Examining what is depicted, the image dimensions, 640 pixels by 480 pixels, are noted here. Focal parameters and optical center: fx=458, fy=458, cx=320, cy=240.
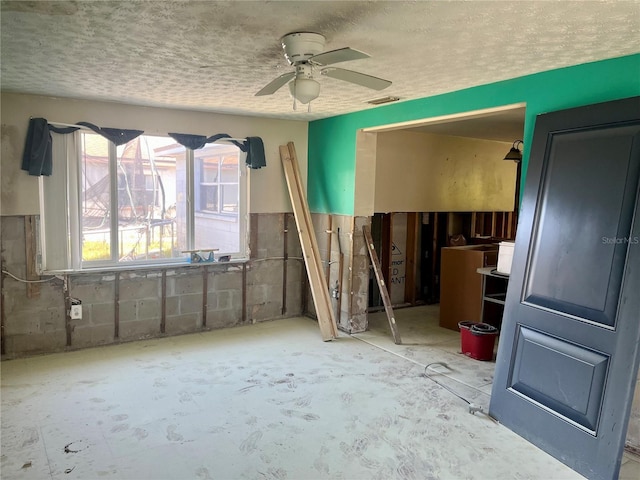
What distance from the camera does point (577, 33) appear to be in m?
2.46

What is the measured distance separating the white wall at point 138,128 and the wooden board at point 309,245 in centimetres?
17

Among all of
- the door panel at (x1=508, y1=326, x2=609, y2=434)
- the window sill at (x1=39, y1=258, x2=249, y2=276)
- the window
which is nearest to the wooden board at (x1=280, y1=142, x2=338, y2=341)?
the window

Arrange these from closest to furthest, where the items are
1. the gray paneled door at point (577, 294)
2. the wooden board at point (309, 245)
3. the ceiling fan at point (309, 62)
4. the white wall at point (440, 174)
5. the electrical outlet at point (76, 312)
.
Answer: the ceiling fan at point (309, 62) < the gray paneled door at point (577, 294) < the electrical outlet at point (76, 312) < the wooden board at point (309, 245) < the white wall at point (440, 174)

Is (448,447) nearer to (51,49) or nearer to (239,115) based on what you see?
(51,49)

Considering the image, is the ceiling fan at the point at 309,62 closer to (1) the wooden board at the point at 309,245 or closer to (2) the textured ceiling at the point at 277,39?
(2) the textured ceiling at the point at 277,39

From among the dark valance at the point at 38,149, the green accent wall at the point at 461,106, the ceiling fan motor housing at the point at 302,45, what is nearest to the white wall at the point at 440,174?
the green accent wall at the point at 461,106

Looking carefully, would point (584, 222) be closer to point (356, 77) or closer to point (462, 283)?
point (356, 77)

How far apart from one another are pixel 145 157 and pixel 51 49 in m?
2.07

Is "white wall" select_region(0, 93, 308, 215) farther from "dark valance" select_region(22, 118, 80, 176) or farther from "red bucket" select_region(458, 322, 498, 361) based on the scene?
"red bucket" select_region(458, 322, 498, 361)

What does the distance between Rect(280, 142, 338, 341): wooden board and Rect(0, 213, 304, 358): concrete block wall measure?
382 mm

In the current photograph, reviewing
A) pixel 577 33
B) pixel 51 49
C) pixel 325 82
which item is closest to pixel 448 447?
pixel 577 33

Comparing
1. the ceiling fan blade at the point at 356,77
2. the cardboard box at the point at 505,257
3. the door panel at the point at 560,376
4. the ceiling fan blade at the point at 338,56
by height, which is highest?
the ceiling fan blade at the point at 338,56

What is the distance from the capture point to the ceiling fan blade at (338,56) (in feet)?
7.46

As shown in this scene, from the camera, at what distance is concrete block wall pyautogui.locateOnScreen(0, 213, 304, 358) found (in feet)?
14.1
